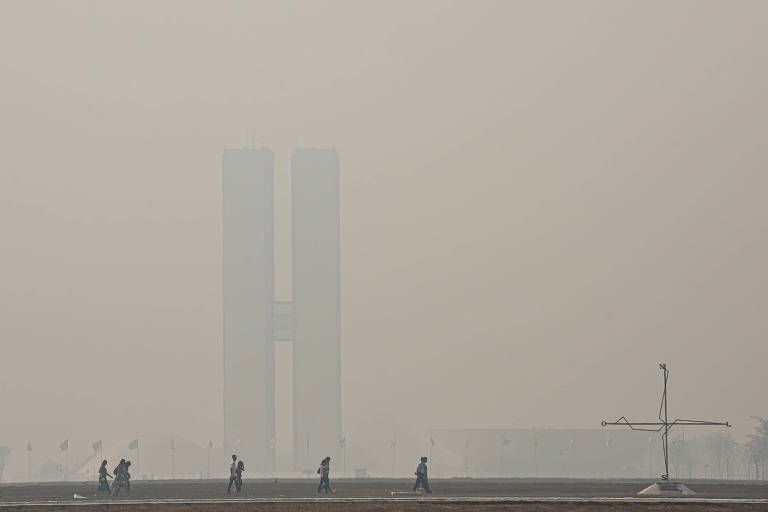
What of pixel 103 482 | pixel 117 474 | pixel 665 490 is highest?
pixel 117 474

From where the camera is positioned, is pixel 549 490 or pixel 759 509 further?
pixel 549 490

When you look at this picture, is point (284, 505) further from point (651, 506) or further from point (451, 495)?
point (651, 506)

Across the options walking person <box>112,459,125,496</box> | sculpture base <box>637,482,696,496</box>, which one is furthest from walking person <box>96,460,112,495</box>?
sculpture base <box>637,482,696,496</box>

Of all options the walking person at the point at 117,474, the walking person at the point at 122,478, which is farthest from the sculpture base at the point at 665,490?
the walking person at the point at 117,474

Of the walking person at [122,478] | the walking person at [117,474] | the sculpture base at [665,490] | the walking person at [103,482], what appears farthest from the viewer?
the walking person at [122,478]

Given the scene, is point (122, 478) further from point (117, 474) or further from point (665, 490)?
point (665, 490)

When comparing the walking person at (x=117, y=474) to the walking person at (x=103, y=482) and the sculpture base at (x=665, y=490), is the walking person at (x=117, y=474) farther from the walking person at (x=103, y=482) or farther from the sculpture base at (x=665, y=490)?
the sculpture base at (x=665, y=490)

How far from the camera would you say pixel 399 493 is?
70062 mm

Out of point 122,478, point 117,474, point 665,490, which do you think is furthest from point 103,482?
point 665,490

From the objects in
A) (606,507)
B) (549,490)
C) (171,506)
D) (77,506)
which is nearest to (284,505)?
(171,506)

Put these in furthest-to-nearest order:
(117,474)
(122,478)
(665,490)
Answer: (117,474) < (122,478) < (665,490)

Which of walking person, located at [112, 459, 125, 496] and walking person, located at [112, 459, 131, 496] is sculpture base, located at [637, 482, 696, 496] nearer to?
walking person, located at [112, 459, 131, 496]

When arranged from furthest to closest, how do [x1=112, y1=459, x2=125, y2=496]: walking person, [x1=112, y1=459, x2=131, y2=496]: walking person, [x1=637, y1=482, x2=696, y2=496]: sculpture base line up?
1. [x1=112, y1=459, x2=131, y2=496]: walking person
2. [x1=112, y1=459, x2=125, y2=496]: walking person
3. [x1=637, y1=482, x2=696, y2=496]: sculpture base

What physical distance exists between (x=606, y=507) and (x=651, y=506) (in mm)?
1723
